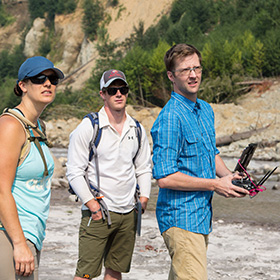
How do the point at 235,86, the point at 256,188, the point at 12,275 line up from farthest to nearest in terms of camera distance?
the point at 235,86
the point at 256,188
the point at 12,275

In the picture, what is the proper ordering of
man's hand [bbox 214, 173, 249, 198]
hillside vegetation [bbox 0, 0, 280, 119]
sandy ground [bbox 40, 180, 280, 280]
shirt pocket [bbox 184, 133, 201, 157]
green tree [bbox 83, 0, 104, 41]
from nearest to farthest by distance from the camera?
man's hand [bbox 214, 173, 249, 198] → shirt pocket [bbox 184, 133, 201, 157] → sandy ground [bbox 40, 180, 280, 280] → hillside vegetation [bbox 0, 0, 280, 119] → green tree [bbox 83, 0, 104, 41]

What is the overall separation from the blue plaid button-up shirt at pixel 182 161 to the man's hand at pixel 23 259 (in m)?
1.05

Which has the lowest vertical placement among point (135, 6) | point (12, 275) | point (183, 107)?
point (12, 275)

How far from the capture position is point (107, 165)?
159 inches

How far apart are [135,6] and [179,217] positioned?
224ft

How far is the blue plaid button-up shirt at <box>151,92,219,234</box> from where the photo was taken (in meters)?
3.29

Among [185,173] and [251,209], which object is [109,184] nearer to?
[185,173]

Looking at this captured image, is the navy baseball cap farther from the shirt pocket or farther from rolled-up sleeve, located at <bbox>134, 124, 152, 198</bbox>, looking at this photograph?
rolled-up sleeve, located at <bbox>134, 124, 152, 198</bbox>

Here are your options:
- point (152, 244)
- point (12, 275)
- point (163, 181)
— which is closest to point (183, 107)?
point (163, 181)

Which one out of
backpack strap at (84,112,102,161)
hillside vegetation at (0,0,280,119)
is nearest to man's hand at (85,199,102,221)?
backpack strap at (84,112,102,161)

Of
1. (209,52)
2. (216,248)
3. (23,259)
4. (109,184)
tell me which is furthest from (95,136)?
(209,52)

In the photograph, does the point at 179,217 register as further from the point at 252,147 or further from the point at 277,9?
the point at 277,9

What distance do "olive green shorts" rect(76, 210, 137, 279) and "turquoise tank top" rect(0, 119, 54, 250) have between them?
4.17 feet

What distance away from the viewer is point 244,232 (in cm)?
786
